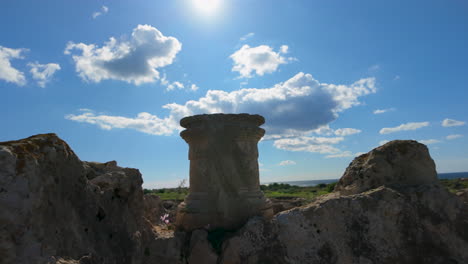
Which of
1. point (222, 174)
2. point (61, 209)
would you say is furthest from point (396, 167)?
point (61, 209)

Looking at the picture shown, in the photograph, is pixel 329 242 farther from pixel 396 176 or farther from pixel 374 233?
pixel 396 176

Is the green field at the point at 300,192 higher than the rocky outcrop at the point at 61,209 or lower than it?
lower

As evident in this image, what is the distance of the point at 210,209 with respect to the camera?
4926 mm

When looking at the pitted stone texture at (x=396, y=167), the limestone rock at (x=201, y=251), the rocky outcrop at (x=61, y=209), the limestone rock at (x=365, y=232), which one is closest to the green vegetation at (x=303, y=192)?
the pitted stone texture at (x=396, y=167)

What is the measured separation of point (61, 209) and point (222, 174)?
108 inches

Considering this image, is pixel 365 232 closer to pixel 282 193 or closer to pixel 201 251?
pixel 201 251

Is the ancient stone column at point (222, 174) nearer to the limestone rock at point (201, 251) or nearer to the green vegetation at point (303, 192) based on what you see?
the limestone rock at point (201, 251)

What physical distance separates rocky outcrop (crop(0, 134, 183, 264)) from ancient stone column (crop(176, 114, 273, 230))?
46.7 inches

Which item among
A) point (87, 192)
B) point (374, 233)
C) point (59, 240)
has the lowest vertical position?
point (374, 233)

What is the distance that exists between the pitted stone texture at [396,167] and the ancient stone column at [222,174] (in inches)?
64.1

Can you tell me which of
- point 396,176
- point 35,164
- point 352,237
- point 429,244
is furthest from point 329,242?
point 35,164

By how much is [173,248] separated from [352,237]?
2565 millimetres

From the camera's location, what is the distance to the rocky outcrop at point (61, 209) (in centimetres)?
221

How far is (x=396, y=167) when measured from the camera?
4773mm
